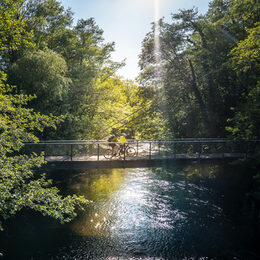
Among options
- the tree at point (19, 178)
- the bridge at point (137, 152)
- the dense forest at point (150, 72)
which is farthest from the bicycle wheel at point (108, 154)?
the dense forest at point (150, 72)

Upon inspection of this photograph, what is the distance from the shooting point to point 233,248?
9453mm

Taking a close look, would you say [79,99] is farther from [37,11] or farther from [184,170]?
[184,170]

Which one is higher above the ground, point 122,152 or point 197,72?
point 197,72

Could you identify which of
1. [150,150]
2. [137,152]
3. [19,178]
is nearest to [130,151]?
[137,152]

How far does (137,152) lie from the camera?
13406 mm

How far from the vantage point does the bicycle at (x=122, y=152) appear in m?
12.7

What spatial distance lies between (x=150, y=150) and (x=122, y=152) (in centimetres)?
158

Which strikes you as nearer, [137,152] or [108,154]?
[108,154]

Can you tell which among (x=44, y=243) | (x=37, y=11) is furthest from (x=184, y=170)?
(x=37, y=11)

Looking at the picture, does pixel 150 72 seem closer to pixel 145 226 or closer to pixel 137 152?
pixel 137 152

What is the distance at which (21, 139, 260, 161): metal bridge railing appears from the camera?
12062 millimetres

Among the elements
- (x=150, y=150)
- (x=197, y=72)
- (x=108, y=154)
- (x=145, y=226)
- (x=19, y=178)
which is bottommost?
(x=145, y=226)

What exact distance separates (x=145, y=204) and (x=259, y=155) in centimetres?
685

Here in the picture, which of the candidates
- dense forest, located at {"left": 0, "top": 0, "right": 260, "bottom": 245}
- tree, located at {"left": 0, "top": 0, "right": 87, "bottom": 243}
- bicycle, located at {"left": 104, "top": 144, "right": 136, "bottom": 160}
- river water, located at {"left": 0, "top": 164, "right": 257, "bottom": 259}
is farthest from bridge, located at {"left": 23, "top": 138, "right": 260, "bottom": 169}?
tree, located at {"left": 0, "top": 0, "right": 87, "bottom": 243}
